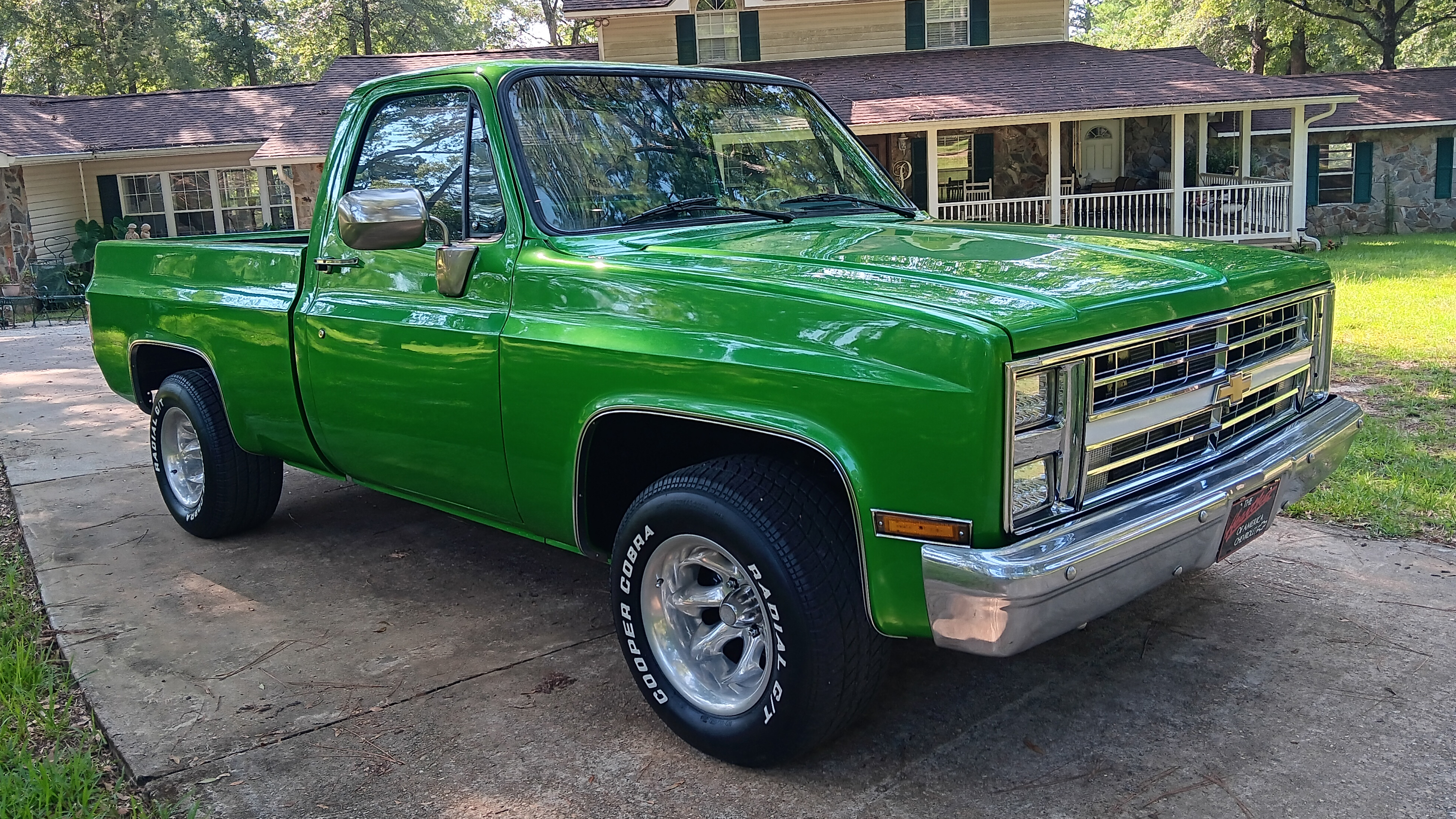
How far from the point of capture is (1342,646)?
12.9ft

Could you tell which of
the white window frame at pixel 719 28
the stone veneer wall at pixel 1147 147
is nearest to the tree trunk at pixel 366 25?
the white window frame at pixel 719 28

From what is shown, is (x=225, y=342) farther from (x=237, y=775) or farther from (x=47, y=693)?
(x=237, y=775)

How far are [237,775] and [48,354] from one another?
38.1 ft

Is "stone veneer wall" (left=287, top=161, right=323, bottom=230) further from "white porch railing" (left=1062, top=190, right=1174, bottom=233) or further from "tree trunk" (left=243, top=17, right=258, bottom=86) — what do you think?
"tree trunk" (left=243, top=17, right=258, bottom=86)

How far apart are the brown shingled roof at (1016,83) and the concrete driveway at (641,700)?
1499 centimetres

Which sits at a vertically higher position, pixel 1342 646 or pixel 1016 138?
pixel 1016 138

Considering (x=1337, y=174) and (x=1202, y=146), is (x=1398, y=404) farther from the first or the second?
(x=1337, y=174)

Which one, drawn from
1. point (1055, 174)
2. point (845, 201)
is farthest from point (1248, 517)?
point (1055, 174)

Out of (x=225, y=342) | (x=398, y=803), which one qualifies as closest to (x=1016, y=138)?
(x=225, y=342)

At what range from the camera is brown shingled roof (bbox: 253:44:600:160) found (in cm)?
2020

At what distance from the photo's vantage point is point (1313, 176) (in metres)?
24.0

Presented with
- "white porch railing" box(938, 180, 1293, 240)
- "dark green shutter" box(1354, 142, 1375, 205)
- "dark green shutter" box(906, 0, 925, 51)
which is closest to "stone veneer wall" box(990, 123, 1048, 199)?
"white porch railing" box(938, 180, 1293, 240)

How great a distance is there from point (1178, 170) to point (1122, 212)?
1.29 meters

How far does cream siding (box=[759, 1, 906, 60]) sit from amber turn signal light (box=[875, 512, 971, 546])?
2065 cm
